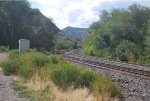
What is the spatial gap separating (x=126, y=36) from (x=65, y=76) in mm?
40509

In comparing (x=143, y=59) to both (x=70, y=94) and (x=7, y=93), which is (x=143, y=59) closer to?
(x=7, y=93)

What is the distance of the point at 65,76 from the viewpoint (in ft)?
56.9

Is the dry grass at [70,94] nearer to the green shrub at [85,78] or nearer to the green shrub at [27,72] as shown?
the green shrub at [85,78]

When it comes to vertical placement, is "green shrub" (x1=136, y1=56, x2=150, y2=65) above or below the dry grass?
below

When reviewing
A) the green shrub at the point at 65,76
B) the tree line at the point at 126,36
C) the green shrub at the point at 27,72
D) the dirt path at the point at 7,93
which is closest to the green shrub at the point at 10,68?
the green shrub at the point at 27,72

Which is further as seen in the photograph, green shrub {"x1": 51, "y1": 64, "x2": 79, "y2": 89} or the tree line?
the tree line

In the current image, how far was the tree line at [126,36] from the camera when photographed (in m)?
51.6

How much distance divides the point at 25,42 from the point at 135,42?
878 inches

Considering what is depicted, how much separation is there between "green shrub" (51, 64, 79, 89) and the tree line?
31251 mm

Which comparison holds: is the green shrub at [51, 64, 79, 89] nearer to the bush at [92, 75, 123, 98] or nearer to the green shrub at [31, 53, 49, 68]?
the bush at [92, 75, 123, 98]

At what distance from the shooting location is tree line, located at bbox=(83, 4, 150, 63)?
5162 centimetres

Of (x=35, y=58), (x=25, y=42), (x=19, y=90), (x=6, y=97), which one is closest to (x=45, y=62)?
(x=35, y=58)

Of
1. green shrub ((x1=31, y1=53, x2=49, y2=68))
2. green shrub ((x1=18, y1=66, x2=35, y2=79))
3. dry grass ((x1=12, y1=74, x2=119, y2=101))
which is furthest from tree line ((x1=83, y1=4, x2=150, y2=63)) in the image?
dry grass ((x1=12, y1=74, x2=119, y2=101))

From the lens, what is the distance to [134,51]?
51.3m
